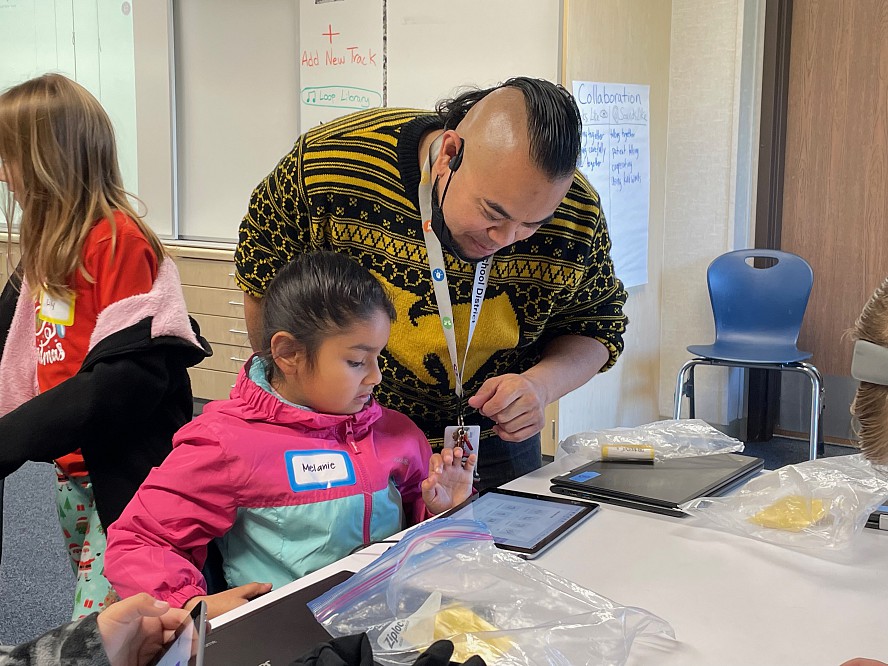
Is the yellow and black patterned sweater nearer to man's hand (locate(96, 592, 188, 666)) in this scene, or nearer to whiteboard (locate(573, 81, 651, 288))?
man's hand (locate(96, 592, 188, 666))

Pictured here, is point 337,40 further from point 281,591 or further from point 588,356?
point 281,591

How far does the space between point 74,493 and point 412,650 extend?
1035mm

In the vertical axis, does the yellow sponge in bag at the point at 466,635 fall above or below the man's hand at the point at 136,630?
below

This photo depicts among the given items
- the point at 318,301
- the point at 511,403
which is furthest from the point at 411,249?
the point at 511,403

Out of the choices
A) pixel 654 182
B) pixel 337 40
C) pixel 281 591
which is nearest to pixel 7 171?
pixel 281 591

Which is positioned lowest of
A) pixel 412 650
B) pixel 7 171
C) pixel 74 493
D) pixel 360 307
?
pixel 74 493

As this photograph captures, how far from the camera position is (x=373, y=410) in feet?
4.75

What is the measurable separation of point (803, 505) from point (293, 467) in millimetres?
746

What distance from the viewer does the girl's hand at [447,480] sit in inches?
56.1

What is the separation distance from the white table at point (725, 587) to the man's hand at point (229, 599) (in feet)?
0.20

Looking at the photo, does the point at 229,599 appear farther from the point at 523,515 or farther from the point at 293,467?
the point at 523,515

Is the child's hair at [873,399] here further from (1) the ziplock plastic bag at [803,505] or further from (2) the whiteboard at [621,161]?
(2) the whiteboard at [621,161]

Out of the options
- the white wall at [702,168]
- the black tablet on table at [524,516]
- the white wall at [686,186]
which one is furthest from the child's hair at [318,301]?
the white wall at [702,168]

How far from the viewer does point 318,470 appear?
1344mm
